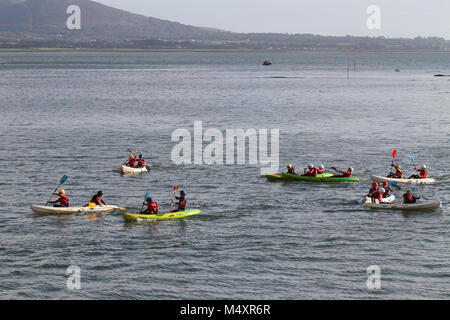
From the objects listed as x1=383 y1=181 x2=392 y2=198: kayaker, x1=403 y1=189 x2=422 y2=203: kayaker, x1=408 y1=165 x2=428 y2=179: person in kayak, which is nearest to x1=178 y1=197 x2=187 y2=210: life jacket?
x1=383 y1=181 x2=392 y2=198: kayaker

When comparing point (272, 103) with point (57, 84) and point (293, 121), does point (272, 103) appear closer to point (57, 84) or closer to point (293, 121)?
point (293, 121)

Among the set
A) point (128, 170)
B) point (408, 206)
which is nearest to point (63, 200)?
point (128, 170)

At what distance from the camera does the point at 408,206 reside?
1721 inches

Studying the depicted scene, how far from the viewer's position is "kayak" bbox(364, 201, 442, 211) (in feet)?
143

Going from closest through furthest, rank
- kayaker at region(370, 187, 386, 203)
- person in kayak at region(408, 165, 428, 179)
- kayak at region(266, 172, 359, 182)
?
1. kayaker at region(370, 187, 386, 203)
2. person in kayak at region(408, 165, 428, 179)
3. kayak at region(266, 172, 359, 182)

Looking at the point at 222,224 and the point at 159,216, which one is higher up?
the point at 159,216

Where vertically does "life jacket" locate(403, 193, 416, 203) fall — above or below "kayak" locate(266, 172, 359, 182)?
below

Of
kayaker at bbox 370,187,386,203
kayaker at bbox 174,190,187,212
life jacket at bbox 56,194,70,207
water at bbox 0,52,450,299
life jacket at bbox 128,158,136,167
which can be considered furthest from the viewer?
life jacket at bbox 128,158,136,167

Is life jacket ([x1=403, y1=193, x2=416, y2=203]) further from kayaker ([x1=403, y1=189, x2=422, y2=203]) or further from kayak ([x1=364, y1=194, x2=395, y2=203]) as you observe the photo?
kayak ([x1=364, y1=194, x2=395, y2=203])

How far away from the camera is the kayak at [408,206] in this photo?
143 ft

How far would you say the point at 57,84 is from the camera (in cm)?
16975

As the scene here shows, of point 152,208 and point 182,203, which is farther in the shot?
point 182,203

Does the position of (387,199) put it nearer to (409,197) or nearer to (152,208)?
(409,197)
